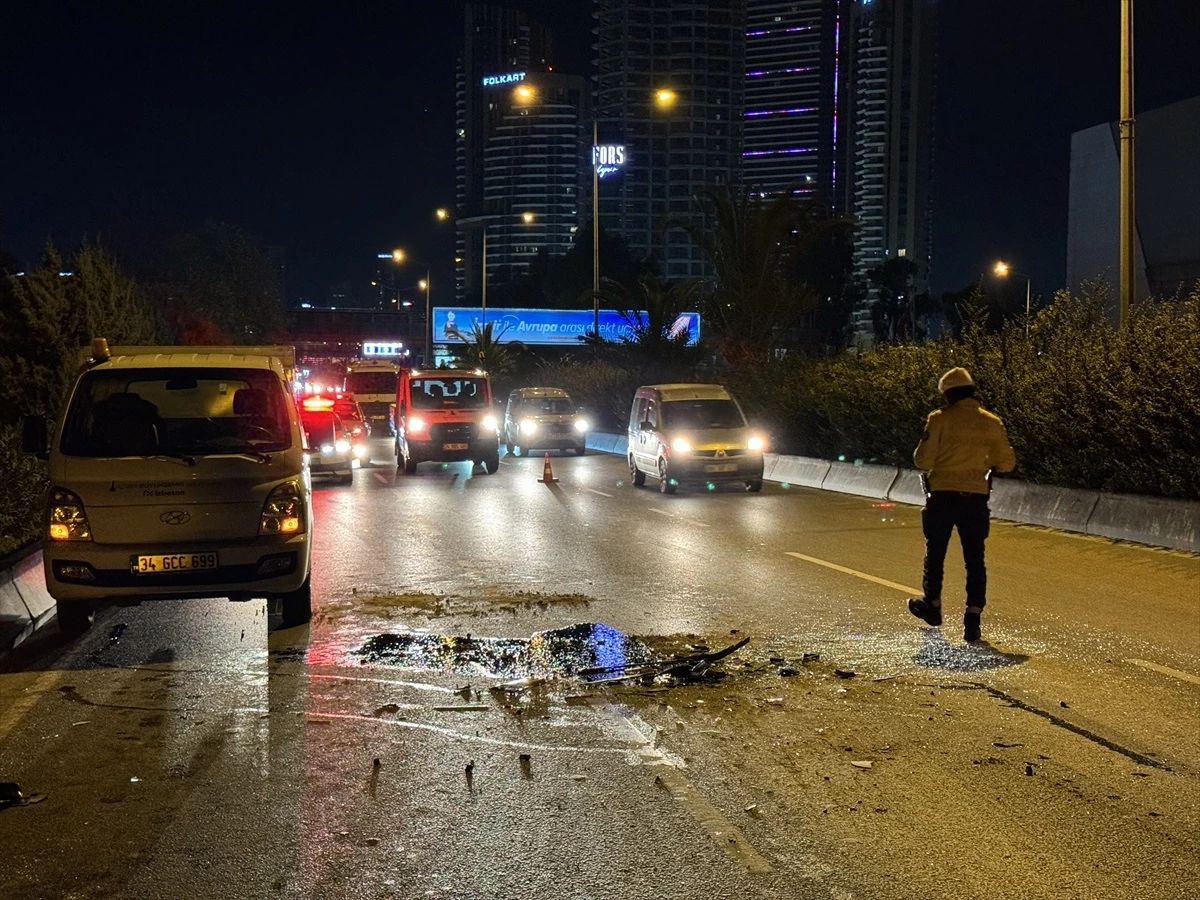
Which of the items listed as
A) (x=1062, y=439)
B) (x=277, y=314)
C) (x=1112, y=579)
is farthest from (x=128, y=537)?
(x=277, y=314)

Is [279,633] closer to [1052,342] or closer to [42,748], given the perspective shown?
[42,748]

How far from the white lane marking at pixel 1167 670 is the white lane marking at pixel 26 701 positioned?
688 cm

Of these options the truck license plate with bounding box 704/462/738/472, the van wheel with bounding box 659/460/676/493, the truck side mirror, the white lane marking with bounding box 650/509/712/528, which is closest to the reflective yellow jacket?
the truck side mirror

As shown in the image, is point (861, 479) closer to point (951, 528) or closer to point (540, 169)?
point (951, 528)

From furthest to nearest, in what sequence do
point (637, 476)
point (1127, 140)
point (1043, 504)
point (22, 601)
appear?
point (637, 476)
point (1127, 140)
point (1043, 504)
point (22, 601)

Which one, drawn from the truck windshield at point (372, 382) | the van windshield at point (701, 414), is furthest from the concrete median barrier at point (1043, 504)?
the truck windshield at point (372, 382)

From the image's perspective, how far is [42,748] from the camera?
20.9 feet

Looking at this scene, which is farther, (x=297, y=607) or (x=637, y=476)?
(x=637, y=476)

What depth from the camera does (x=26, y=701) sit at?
24.2 ft

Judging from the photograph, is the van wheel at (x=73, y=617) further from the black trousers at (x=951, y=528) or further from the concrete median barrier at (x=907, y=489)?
the concrete median barrier at (x=907, y=489)

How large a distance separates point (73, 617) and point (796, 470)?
18060mm

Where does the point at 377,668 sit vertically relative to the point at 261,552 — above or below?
below

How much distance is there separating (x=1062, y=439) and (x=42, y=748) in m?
14.2

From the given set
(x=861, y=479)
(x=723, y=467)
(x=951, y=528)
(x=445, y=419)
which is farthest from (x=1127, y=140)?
(x=445, y=419)
